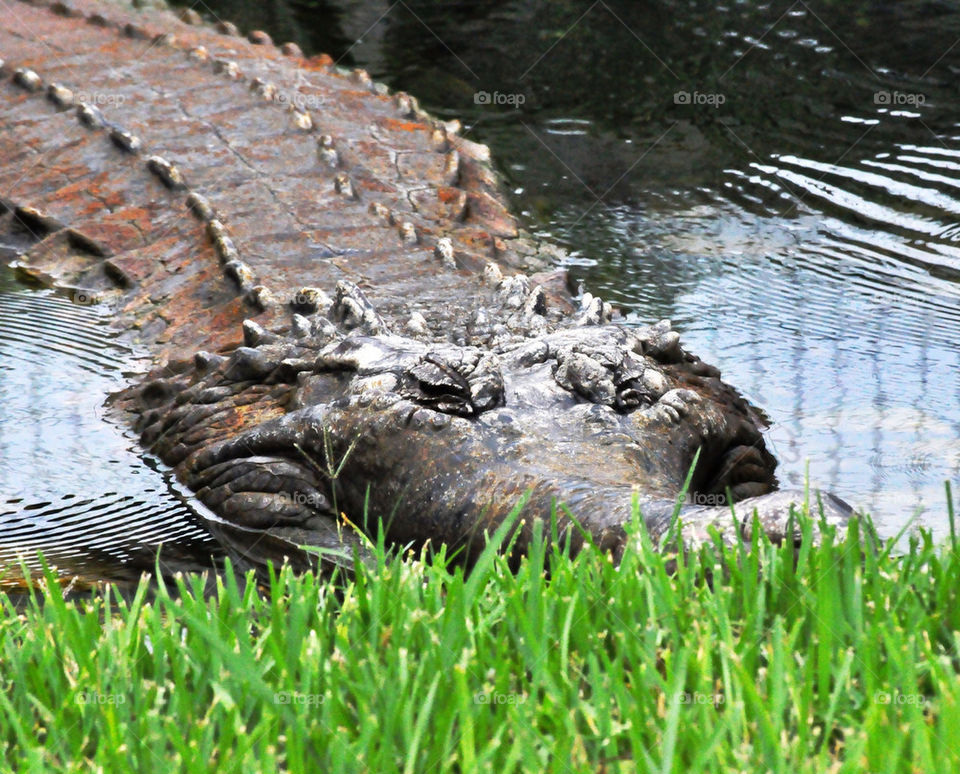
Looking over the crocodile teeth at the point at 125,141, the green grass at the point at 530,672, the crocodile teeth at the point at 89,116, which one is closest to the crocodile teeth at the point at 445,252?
the crocodile teeth at the point at 125,141

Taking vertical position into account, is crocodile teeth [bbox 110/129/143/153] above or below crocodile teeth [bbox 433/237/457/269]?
above

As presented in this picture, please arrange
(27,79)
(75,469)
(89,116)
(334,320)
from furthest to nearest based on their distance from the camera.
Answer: (27,79)
(89,116)
(334,320)
(75,469)

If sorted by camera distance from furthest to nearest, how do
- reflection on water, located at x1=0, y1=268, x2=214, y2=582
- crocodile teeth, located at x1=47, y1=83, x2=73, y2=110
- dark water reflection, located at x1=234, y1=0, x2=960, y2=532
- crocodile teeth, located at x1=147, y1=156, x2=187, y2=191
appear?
crocodile teeth, located at x1=47, y1=83, x2=73, y2=110 → crocodile teeth, located at x1=147, y1=156, x2=187, y2=191 → dark water reflection, located at x1=234, y1=0, x2=960, y2=532 → reflection on water, located at x1=0, y1=268, x2=214, y2=582

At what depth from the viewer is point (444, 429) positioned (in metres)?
3.26

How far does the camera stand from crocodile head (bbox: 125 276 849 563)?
3.11 meters

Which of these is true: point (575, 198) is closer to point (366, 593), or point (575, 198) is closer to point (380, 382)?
point (380, 382)

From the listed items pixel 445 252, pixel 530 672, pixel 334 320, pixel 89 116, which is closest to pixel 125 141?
pixel 89 116

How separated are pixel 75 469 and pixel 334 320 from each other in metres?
0.92

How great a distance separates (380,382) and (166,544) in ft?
2.47

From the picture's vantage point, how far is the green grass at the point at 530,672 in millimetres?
1618

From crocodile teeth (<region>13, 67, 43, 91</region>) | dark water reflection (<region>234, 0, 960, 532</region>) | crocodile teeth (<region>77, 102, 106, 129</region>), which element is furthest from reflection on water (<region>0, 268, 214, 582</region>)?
crocodile teeth (<region>13, 67, 43, 91</region>)

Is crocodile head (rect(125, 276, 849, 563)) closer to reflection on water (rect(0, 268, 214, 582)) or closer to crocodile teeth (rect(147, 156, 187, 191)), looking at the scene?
reflection on water (rect(0, 268, 214, 582))

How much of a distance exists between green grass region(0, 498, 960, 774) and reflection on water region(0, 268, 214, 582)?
45.9 inches

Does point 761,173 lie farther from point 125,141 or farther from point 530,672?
point 530,672
